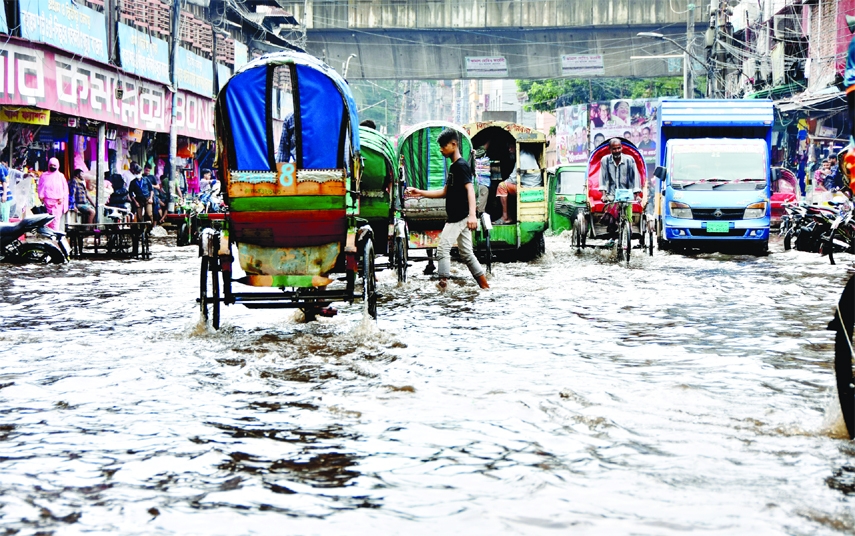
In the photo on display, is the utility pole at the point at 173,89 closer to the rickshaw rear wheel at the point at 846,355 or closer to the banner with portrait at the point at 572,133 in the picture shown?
the rickshaw rear wheel at the point at 846,355

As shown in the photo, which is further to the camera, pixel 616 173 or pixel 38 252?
pixel 616 173

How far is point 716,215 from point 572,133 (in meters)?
49.3

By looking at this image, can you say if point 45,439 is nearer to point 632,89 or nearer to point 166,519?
point 166,519

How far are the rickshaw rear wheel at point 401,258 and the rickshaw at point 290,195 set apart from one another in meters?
4.22

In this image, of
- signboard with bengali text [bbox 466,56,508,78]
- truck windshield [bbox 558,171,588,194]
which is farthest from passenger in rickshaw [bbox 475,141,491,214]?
signboard with bengali text [bbox 466,56,508,78]

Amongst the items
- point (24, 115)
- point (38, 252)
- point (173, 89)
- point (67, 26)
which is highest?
point (67, 26)

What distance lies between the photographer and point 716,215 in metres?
22.0

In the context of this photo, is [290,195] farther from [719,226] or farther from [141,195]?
[141,195]

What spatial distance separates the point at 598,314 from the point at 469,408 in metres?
5.14

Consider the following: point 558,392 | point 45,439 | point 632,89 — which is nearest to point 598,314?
point 558,392

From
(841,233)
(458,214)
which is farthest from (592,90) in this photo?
(458,214)

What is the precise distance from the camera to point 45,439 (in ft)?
18.3

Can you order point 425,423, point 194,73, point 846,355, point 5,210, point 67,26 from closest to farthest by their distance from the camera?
point 846,355 < point 425,423 < point 5,210 < point 67,26 < point 194,73

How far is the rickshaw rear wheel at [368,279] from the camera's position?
934 centimetres
